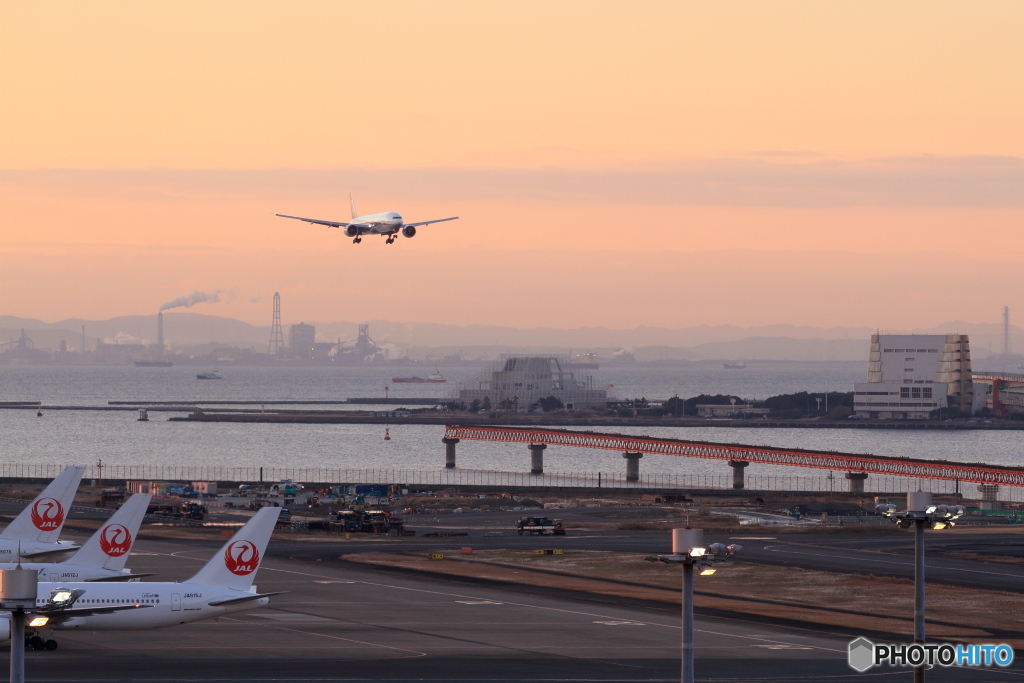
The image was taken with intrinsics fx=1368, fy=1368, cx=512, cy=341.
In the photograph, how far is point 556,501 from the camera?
181m

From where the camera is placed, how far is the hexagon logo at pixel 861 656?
60.0m

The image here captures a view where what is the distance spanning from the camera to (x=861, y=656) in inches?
2435

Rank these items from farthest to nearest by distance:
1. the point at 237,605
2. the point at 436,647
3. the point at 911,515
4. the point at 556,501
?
the point at 556,501 → the point at 436,647 → the point at 237,605 → the point at 911,515

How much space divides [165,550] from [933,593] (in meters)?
57.5

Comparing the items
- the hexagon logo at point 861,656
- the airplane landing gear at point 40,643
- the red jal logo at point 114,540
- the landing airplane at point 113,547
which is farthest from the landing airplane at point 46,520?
the hexagon logo at point 861,656

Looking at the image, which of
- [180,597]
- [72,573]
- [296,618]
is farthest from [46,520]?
[180,597]

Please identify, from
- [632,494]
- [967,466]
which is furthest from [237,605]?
[967,466]

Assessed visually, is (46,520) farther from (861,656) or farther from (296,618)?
(861,656)

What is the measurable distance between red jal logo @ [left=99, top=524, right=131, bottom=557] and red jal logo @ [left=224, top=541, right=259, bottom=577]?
686 centimetres

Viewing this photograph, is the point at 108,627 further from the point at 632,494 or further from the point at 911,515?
the point at 632,494

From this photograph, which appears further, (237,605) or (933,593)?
(933,593)

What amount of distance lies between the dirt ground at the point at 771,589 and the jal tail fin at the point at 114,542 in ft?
116

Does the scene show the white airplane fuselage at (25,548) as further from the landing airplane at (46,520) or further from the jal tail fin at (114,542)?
the jal tail fin at (114,542)

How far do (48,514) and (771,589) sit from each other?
1812 inches
